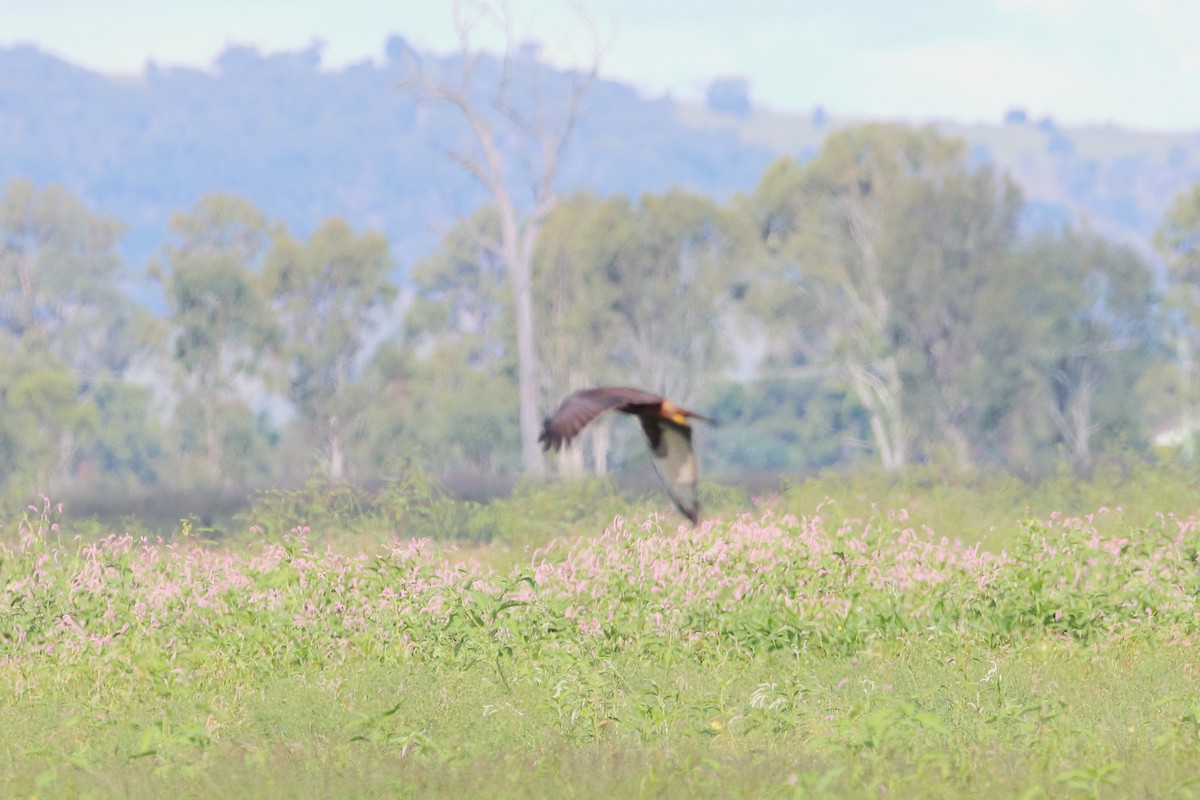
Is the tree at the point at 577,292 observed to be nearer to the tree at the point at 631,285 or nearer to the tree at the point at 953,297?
the tree at the point at 631,285

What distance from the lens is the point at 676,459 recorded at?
25.3 feet

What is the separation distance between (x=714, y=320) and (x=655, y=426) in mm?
51442

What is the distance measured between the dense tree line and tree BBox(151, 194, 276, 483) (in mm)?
94

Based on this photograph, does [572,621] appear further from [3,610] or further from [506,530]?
[506,530]

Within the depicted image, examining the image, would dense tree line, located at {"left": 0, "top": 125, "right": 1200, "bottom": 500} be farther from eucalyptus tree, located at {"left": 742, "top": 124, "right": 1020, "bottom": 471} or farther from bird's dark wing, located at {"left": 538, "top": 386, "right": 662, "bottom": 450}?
bird's dark wing, located at {"left": 538, "top": 386, "right": 662, "bottom": 450}

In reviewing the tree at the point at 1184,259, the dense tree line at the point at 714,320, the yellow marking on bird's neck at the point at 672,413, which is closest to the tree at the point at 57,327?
the dense tree line at the point at 714,320

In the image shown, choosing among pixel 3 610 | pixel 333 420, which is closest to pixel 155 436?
pixel 333 420

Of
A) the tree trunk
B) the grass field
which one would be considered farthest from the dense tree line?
the grass field

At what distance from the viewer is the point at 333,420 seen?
54562 mm

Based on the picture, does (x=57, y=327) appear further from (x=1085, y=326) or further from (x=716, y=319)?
(x=1085, y=326)

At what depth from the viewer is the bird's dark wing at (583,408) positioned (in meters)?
6.59

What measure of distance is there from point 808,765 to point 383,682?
3.04 m

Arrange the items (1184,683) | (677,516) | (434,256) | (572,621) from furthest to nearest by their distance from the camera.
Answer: (434,256), (677,516), (572,621), (1184,683)

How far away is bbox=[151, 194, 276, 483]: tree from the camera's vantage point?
171 ft
